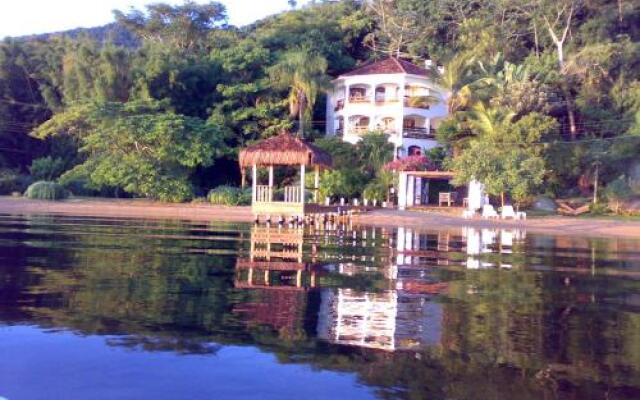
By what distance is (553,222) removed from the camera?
38.8m

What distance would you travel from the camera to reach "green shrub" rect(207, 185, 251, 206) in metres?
46.2

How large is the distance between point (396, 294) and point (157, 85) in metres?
43.6

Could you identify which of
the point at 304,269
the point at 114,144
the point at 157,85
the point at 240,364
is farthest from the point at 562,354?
the point at 157,85

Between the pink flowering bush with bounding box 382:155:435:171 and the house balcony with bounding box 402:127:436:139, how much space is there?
7320 mm

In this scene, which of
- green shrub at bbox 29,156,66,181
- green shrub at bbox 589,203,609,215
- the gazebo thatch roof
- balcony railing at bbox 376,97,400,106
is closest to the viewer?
the gazebo thatch roof

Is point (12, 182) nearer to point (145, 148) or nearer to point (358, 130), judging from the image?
point (145, 148)

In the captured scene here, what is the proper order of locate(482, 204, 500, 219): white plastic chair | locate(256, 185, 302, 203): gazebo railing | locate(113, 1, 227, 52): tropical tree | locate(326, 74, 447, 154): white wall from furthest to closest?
1. locate(113, 1, 227, 52): tropical tree
2. locate(326, 74, 447, 154): white wall
3. locate(482, 204, 500, 219): white plastic chair
4. locate(256, 185, 302, 203): gazebo railing

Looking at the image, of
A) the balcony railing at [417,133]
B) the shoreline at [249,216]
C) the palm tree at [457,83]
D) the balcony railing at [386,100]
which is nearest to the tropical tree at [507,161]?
the shoreline at [249,216]

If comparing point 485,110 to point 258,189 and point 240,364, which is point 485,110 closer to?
point 258,189

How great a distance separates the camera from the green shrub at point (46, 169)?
177 feet

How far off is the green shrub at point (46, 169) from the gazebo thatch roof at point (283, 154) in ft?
70.0

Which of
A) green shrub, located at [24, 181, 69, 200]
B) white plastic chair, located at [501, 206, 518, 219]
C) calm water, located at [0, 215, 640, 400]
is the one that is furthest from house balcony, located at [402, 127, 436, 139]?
calm water, located at [0, 215, 640, 400]

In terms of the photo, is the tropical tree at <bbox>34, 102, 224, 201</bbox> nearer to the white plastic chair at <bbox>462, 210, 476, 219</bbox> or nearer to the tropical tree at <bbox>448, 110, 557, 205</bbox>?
the tropical tree at <bbox>448, 110, 557, 205</bbox>

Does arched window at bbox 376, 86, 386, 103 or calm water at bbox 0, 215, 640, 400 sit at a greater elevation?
arched window at bbox 376, 86, 386, 103
